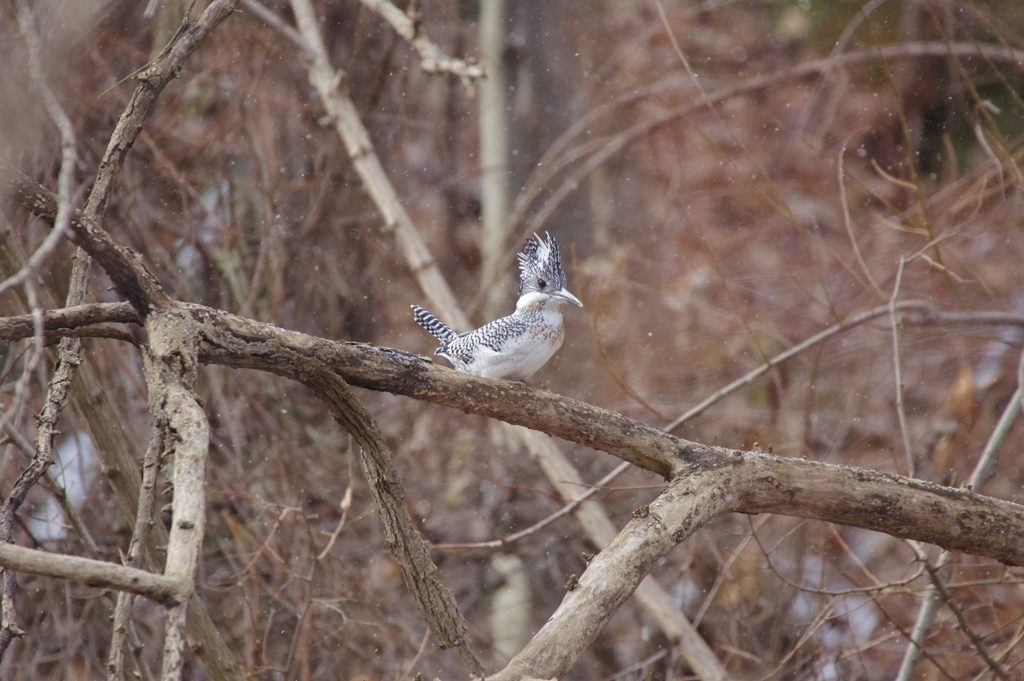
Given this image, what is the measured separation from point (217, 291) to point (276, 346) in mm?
2566

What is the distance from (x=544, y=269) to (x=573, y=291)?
2474 mm

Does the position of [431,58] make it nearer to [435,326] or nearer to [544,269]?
[544,269]

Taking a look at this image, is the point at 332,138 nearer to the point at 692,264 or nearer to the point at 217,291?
the point at 217,291

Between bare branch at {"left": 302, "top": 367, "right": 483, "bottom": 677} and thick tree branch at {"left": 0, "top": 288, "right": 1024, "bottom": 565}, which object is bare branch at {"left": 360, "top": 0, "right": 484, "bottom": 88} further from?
bare branch at {"left": 302, "top": 367, "right": 483, "bottom": 677}

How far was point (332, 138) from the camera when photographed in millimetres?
4789

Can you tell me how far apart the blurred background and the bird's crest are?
265 mm

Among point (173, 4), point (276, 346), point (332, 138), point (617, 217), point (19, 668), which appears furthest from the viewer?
point (617, 217)

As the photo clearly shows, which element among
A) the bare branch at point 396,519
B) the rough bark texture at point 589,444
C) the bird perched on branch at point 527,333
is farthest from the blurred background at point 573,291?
the bare branch at point 396,519

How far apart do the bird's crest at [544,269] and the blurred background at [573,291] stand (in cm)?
26

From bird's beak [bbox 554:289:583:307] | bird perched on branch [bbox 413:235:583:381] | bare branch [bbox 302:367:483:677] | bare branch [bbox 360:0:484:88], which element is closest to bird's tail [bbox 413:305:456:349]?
bird perched on branch [bbox 413:235:583:381]

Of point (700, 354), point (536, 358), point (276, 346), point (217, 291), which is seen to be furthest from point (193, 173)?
point (700, 354)

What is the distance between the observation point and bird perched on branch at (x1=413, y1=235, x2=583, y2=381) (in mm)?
2447

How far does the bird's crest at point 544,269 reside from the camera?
8.57ft

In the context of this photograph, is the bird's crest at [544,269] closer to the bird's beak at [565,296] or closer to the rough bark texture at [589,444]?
the bird's beak at [565,296]
